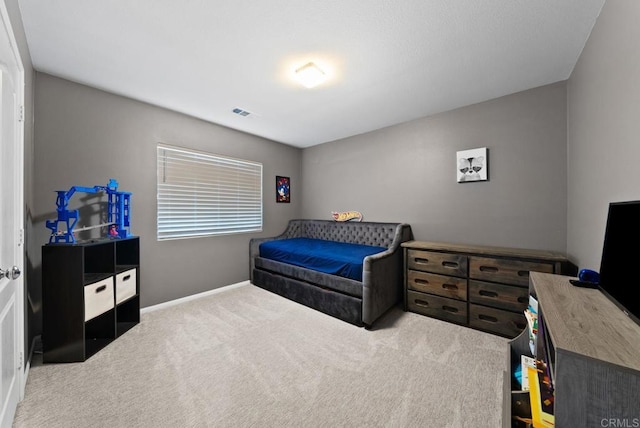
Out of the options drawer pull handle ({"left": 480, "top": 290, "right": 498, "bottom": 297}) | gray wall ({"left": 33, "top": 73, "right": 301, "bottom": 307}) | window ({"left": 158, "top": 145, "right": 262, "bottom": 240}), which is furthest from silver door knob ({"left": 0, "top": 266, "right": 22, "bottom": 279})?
drawer pull handle ({"left": 480, "top": 290, "right": 498, "bottom": 297})

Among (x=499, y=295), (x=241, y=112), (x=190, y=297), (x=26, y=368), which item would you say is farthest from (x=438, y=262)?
(x=26, y=368)

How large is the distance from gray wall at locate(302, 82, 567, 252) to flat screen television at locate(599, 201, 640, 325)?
172 cm

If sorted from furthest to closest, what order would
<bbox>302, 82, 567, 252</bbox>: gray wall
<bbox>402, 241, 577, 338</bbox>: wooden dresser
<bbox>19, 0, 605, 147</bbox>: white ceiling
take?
<bbox>302, 82, 567, 252</bbox>: gray wall < <bbox>402, 241, 577, 338</bbox>: wooden dresser < <bbox>19, 0, 605, 147</bbox>: white ceiling

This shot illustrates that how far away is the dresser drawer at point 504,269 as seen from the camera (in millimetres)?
2223

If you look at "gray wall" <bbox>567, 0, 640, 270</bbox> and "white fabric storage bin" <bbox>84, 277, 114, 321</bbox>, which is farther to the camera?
"white fabric storage bin" <bbox>84, 277, 114, 321</bbox>

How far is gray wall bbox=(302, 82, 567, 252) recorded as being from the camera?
2.51 meters

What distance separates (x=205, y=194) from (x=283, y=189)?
152 centimetres

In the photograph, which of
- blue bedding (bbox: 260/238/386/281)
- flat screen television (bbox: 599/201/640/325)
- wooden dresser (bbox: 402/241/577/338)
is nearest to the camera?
flat screen television (bbox: 599/201/640/325)

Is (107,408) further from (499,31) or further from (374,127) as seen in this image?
(374,127)

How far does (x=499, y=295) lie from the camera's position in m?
2.37

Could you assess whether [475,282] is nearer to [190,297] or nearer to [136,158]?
[190,297]

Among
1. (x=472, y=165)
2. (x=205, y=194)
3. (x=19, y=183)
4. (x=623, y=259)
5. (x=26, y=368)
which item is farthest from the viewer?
(x=205, y=194)

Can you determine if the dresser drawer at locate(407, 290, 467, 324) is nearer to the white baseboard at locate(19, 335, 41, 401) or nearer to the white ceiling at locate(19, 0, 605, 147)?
the white ceiling at locate(19, 0, 605, 147)

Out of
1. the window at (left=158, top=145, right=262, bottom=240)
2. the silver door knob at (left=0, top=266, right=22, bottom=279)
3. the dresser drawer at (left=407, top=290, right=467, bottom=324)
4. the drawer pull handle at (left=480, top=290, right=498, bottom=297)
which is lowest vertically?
the dresser drawer at (left=407, top=290, right=467, bottom=324)
